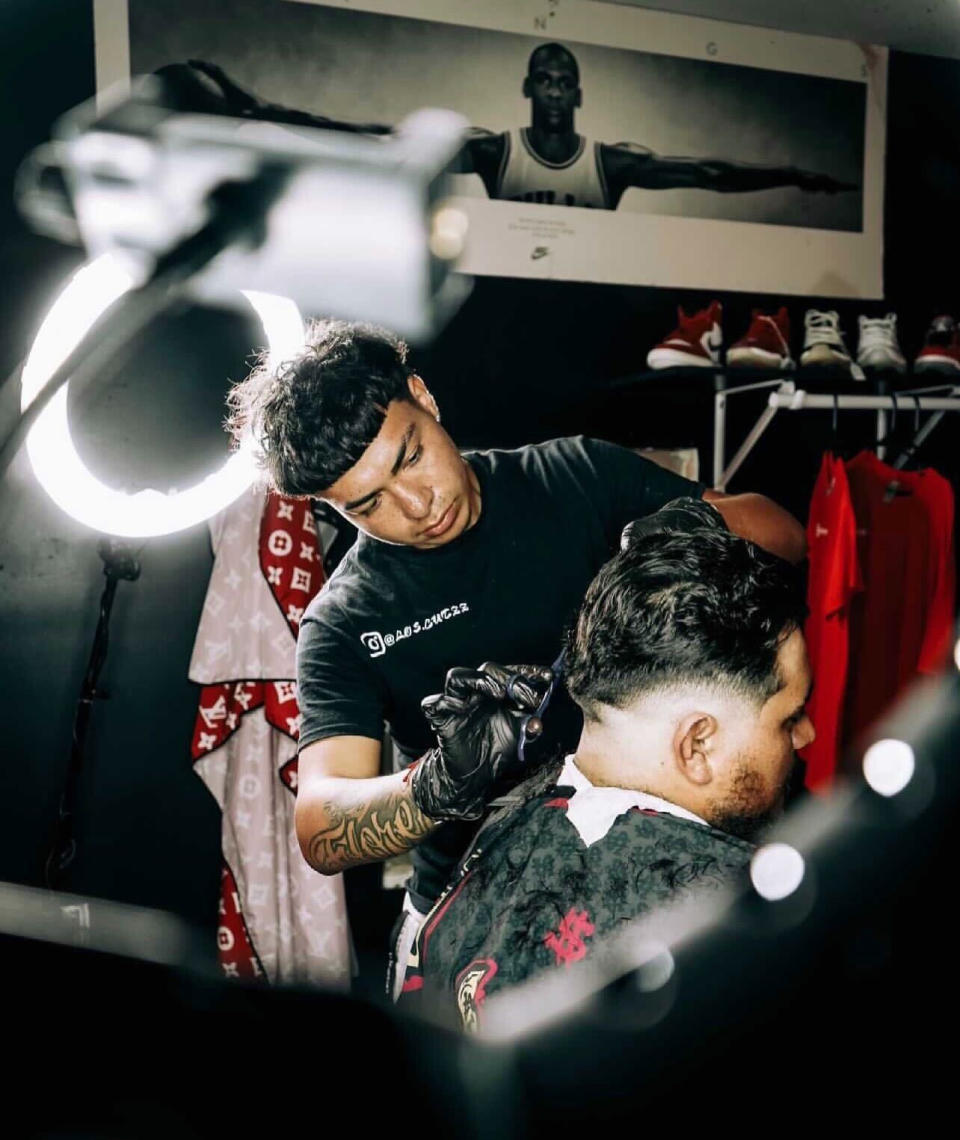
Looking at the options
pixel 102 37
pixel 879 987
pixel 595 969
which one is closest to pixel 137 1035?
pixel 879 987

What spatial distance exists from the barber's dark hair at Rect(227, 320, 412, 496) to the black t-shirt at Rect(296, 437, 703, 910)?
10.7 inches

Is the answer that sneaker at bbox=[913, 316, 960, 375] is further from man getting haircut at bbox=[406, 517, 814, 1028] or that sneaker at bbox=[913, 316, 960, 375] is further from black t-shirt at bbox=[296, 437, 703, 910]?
man getting haircut at bbox=[406, 517, 814, 1028]

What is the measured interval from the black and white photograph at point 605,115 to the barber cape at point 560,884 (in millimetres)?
1980

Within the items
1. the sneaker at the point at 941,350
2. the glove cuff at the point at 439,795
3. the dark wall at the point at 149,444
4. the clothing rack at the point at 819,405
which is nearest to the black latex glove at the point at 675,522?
the glove cuff at the point at 439,795

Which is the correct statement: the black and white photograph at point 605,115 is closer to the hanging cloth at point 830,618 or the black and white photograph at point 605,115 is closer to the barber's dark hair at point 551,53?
the barber's dark hair at point 551,53

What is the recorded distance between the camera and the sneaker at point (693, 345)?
2719 mm

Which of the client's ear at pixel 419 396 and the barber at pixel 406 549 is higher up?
the client's ear at pixel 419 396

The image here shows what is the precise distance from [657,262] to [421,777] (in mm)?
2390

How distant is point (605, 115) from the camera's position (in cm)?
299

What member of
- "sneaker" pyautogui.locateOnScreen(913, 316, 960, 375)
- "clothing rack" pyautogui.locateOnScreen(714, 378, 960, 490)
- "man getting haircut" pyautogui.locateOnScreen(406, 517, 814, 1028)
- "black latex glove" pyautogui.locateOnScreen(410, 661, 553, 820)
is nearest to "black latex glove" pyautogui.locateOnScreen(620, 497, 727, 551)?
"man getting haircut" pyautogui.locateOnScreen(406, 517, 814, 1028)

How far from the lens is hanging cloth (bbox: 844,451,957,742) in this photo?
273 centimetres

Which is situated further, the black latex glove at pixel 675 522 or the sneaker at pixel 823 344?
the sneaker at pixel 823 344

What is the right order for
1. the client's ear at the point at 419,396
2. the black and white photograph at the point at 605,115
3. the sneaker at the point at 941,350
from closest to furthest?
the client's ear at the point at 419,396, the black and white photograph at the point at 605,115, the sneaker at the point at 941,350

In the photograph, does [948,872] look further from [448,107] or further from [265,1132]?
[448,107]
